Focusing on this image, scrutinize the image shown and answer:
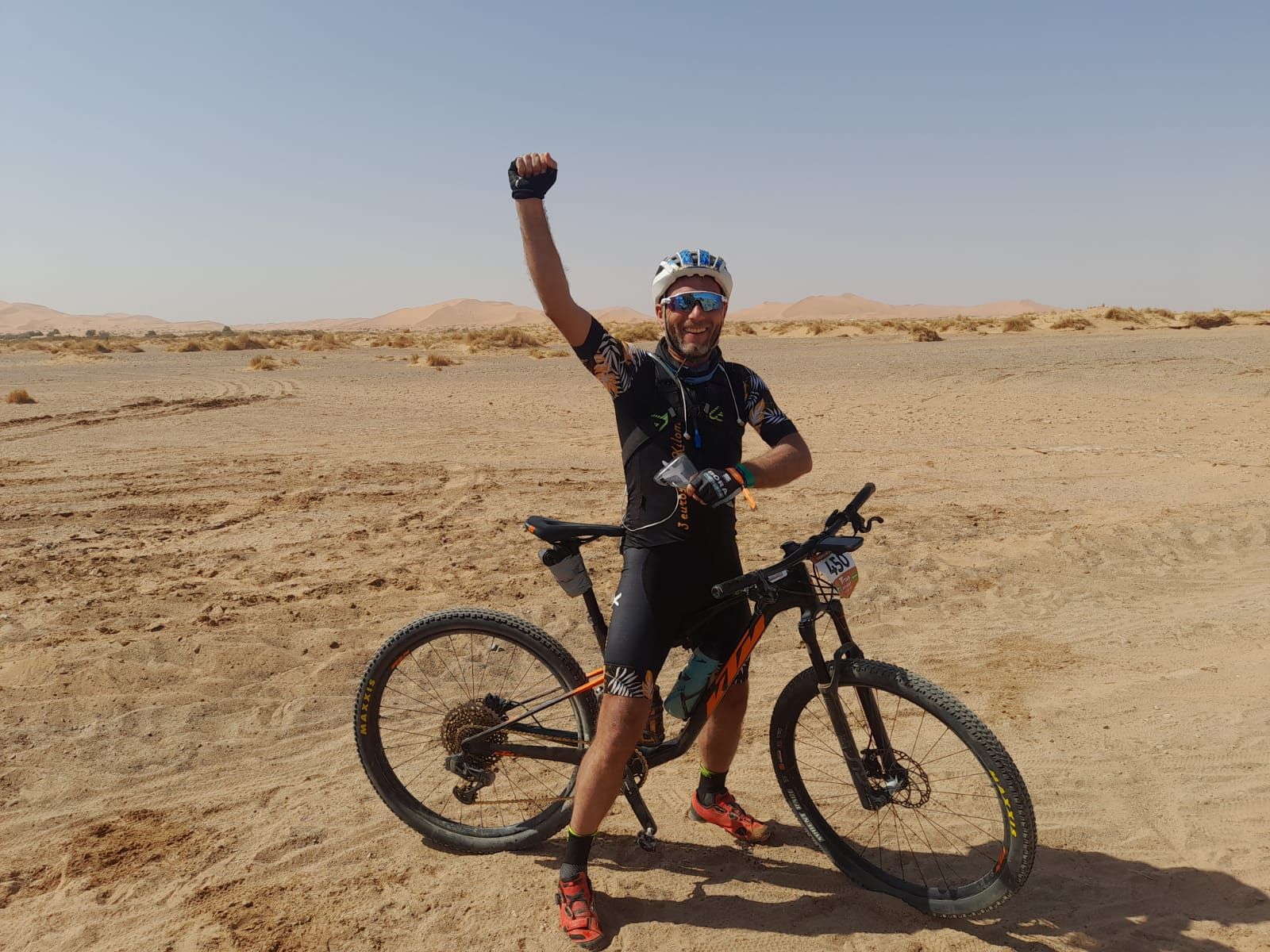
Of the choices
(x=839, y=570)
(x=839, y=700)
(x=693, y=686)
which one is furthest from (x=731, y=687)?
(x=839, y=570)

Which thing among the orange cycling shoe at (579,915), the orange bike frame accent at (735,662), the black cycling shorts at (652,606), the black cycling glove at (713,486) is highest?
the black cycling glove at (713,486)

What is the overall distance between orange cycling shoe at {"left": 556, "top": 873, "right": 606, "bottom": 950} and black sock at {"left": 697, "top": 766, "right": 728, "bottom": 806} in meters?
0.76

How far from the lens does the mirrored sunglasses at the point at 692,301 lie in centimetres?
332

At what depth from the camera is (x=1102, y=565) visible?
7676 millimetres

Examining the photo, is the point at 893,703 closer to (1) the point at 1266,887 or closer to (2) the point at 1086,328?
(1) the point at 1266,887

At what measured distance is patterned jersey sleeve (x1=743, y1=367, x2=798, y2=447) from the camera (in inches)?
137

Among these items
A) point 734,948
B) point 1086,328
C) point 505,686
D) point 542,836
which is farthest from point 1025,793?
point 1086,328

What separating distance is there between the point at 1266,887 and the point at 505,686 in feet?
10.6

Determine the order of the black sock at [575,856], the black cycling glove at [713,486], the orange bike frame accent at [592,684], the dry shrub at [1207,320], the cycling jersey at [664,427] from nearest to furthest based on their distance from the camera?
the black cycling glove at [713,486], the cycling jersey at [664,427], the black sock at [575,856], the orange bike frame accent at [592,684], the dry shrub at [1207,320]

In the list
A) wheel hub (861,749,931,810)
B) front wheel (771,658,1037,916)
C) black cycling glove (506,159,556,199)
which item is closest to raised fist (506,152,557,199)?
black cycling glove (506,159,556,199)

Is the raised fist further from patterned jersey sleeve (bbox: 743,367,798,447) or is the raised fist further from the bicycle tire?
the bicycle tire

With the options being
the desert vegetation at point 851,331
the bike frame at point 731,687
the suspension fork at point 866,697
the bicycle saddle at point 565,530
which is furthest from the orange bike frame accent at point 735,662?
the desert vegetation at point 851,331

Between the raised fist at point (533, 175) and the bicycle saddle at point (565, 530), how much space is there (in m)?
1.19

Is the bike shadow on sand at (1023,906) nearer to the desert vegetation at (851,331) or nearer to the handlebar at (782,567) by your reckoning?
the handlebar at (782,567)
